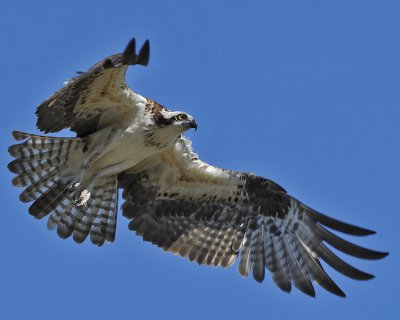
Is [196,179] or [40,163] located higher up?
[196,179]

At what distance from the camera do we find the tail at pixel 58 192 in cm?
1537

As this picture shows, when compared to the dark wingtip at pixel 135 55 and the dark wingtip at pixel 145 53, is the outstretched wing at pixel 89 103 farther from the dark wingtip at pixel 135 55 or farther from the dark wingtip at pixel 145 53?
the dark wingtip at pixel 145 53

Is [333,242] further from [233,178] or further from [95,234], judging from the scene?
[95,234]

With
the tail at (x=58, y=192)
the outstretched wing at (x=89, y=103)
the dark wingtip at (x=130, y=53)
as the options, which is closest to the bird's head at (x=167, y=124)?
the outstretched wing at (x=89, y=103)

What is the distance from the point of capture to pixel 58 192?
15719 millimetres

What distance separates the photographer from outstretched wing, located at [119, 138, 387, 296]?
51.1 feet

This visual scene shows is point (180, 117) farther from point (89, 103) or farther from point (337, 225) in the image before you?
point (337, 225)

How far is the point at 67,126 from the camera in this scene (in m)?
15.1

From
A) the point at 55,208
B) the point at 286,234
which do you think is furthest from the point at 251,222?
the point at 55,208

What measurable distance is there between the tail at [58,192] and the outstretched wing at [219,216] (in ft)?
1.09

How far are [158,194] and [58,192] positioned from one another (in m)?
1.56

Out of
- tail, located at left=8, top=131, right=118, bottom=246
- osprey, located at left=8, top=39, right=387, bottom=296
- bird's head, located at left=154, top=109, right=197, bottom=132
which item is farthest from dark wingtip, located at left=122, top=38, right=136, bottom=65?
tail, located at left=8, top=131, right=118, bottom=246

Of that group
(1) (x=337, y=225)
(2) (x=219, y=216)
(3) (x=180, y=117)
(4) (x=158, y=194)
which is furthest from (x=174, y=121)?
(1) (x=337, y=225)

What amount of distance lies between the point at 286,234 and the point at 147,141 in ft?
8.55
